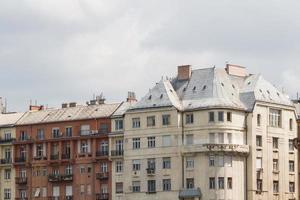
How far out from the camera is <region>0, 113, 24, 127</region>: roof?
160250 mm

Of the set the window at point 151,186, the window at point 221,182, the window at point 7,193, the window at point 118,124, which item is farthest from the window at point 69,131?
the window at point 221,182

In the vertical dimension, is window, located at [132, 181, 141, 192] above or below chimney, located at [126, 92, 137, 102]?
below

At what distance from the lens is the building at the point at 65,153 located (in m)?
149

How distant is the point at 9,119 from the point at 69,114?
11.5 metres

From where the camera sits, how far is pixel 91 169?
148875 mm

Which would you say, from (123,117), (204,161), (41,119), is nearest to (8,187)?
(41,119)

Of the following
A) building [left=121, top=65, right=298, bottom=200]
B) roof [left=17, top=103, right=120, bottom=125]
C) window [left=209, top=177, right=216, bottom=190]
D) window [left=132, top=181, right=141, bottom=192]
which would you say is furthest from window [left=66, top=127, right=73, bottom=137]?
window [left=209, top=177, right=216, bottom=190]

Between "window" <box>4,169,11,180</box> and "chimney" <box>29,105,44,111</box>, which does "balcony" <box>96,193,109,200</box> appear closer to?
"window" <box>4,169,11,180</box>

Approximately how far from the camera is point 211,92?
143 meters

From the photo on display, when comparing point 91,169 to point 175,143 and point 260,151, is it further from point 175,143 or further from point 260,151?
point 260,151

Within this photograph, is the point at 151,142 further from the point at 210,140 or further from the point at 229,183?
the point at 229,183

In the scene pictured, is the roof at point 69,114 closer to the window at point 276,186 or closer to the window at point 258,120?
the window at point 258,120

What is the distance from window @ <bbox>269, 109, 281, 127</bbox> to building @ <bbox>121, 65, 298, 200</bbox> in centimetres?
1

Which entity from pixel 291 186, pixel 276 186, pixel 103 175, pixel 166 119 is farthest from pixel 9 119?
pixel 291 186
